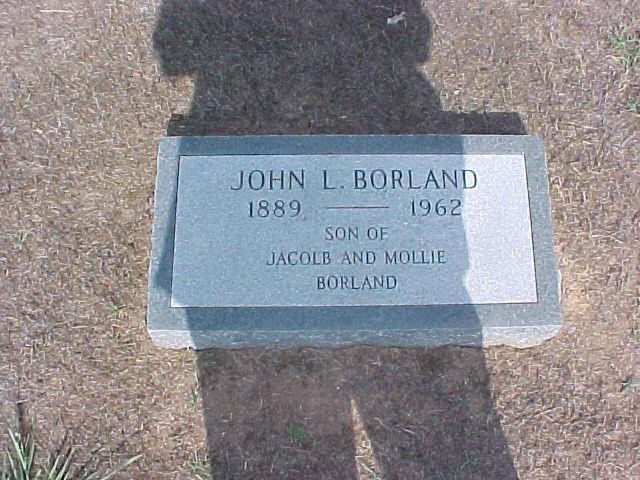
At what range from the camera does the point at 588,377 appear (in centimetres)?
336

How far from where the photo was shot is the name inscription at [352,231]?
118 inches

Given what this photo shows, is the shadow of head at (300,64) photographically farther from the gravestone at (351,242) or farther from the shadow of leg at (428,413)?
the shadow of leg at (428,413)

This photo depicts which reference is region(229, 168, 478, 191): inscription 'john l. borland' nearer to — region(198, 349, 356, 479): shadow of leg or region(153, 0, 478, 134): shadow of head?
region(153, 0, 478, 134): shadow of head

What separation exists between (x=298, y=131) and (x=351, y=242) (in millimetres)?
1057

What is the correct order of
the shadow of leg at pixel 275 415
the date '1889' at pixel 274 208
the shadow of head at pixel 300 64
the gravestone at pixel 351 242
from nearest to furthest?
the gravestone at pixel 351 242 < the date '1889' at pixel 274 208 < the shadow of leg at pixel 275 415 < the shadow of head at pixel 300 64

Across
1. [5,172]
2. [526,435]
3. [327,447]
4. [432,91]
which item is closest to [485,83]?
[432,91]

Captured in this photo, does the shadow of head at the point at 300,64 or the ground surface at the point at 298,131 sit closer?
the ground surface at the point at 298,131

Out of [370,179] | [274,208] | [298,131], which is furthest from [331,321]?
[298,131]

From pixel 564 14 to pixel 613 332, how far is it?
209 centimetres

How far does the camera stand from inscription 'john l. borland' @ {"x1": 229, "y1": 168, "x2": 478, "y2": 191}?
3133 mm

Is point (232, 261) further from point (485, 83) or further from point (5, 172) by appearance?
point (485, 83)

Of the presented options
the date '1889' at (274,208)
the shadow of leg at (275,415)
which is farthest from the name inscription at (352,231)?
the shadow of leg at (275,415)

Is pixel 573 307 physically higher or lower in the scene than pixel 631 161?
lower

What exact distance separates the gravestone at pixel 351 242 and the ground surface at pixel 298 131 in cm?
31
